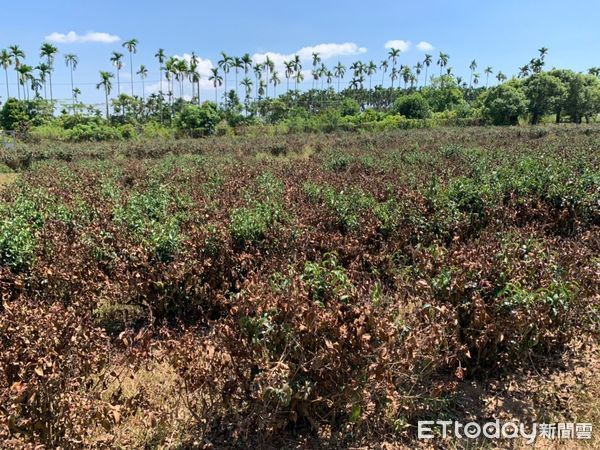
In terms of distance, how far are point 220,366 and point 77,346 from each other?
759mm

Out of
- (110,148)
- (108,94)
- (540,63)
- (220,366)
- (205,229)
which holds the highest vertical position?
(540,63)

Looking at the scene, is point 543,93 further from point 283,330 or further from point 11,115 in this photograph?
point 11,115

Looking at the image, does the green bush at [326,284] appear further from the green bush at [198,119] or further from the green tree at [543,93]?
the green tree at [543,93]

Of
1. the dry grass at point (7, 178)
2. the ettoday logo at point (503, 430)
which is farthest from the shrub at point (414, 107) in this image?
the ettoday logo at point (503, 430)

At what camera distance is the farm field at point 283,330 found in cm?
238

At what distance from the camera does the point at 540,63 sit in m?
65.8

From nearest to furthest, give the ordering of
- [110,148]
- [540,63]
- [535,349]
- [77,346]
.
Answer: [77,346] < [535,349] < [110,148] < [540,63]

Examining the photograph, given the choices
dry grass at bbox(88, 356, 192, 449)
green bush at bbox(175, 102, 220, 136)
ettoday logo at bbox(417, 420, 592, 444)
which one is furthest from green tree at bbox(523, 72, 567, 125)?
dry grass at bbox(88, 356, 192, 449)

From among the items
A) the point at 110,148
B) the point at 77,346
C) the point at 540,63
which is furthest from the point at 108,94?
the point at 77,346

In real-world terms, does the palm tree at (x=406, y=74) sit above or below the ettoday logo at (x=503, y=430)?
above

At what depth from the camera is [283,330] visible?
2.35 m

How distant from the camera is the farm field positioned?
2.38 meters

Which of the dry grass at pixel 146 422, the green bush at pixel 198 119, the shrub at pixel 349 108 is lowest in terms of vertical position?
the dry grass at pixel 146 422

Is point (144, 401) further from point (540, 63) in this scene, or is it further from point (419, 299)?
point (540, 63)
